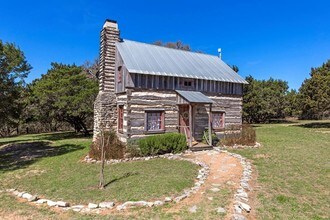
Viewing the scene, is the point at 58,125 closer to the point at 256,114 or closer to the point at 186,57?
the point at 186,57

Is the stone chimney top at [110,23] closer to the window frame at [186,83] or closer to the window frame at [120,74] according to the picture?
the window frame at [120,74]

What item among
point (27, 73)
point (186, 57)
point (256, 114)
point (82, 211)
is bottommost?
point (82, 211)

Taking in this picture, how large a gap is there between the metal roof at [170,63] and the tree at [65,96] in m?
7.76

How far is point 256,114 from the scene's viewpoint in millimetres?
40438

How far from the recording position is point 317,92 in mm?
29969

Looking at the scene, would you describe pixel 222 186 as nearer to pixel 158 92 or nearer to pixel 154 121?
Result: pixel 154 121

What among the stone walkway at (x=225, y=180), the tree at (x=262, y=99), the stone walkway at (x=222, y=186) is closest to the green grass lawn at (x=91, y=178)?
the stone walkway at (x=222, y=186)

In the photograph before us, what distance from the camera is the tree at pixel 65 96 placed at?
2148cm

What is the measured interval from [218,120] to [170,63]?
5.69m

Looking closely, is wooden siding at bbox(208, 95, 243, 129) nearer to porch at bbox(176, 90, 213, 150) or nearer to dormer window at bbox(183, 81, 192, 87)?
porch at bbox(176, 90, 213, 150)

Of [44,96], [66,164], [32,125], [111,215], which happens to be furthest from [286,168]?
[32,125]

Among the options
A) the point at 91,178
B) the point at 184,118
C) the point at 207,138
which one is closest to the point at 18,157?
the point at 91,178

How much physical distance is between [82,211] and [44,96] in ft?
60.8

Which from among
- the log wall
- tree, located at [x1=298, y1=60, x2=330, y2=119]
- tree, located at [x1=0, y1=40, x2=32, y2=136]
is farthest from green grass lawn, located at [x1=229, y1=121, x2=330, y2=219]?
tree, located at [x1=298, y1=60, x2=330, y2=119]
